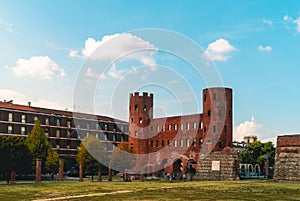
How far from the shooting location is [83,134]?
88312mm

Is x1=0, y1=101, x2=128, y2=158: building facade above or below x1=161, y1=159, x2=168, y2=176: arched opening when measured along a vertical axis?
above

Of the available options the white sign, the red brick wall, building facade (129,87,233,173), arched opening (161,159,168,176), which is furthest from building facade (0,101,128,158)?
the red brick wall

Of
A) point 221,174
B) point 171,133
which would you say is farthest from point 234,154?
point 171,133

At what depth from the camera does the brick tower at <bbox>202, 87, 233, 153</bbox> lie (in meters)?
65.2

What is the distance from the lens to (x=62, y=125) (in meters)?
84.5

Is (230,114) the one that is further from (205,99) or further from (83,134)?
(83,134)

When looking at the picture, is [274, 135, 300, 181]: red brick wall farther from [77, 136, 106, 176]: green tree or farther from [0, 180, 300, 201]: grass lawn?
[77, 136, 106, 176]: green tree

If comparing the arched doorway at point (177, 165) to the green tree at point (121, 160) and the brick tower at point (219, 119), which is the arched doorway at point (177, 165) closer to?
the brick tower at point (219, 119)

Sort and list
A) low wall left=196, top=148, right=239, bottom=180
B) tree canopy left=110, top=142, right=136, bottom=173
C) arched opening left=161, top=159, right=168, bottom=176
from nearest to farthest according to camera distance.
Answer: low wall left=196, top=148, right=239, bottom=180, tree canopy left=110, top=142, right=136, bottom=173, arched opening left=161, top=159, right=168, bottom=176

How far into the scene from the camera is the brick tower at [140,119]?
8112 cm

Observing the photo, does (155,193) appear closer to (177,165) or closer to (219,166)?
(219,166)

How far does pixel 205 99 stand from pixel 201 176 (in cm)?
1442

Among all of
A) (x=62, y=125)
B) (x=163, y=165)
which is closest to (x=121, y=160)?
(x=163, y=165)

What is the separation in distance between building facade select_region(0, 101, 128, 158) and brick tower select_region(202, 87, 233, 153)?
31006 mm
